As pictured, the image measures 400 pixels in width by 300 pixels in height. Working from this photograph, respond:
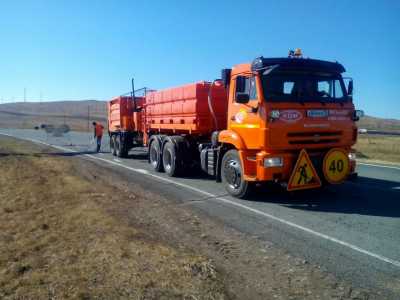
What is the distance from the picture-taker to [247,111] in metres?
8.18

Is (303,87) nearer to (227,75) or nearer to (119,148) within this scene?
(227,75)

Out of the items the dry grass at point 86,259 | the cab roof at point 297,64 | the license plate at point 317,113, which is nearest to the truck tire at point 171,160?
the dry grass at point 86,259

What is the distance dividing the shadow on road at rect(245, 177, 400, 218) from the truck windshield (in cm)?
207

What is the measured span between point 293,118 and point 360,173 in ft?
19.4

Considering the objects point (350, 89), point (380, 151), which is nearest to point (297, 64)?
point (350, 89)

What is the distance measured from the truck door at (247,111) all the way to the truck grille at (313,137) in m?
0.68

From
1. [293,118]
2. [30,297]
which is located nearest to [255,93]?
[293,118]

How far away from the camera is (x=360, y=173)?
12.5m

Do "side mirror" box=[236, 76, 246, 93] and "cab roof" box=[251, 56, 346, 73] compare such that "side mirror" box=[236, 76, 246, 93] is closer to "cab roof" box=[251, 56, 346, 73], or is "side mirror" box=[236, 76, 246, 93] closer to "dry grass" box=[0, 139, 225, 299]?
"cab roof" box=[251, 56, 346, 73]

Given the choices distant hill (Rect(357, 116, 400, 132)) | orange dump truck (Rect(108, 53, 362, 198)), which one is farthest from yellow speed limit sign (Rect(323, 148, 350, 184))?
distant hill (Rect(357, 116, 400, 132))

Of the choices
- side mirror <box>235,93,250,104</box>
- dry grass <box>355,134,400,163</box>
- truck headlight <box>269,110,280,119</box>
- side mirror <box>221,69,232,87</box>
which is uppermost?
side mirror <box>221,69,232,87</box>

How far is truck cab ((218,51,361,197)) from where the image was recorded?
25.2 ft

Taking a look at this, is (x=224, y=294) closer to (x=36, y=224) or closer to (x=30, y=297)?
(x=30, y=297)

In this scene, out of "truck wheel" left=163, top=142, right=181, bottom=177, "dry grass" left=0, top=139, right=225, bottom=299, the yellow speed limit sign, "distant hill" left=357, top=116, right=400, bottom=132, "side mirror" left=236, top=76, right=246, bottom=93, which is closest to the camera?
"dry grass" left=0, top=139, right=225, bottom=299
